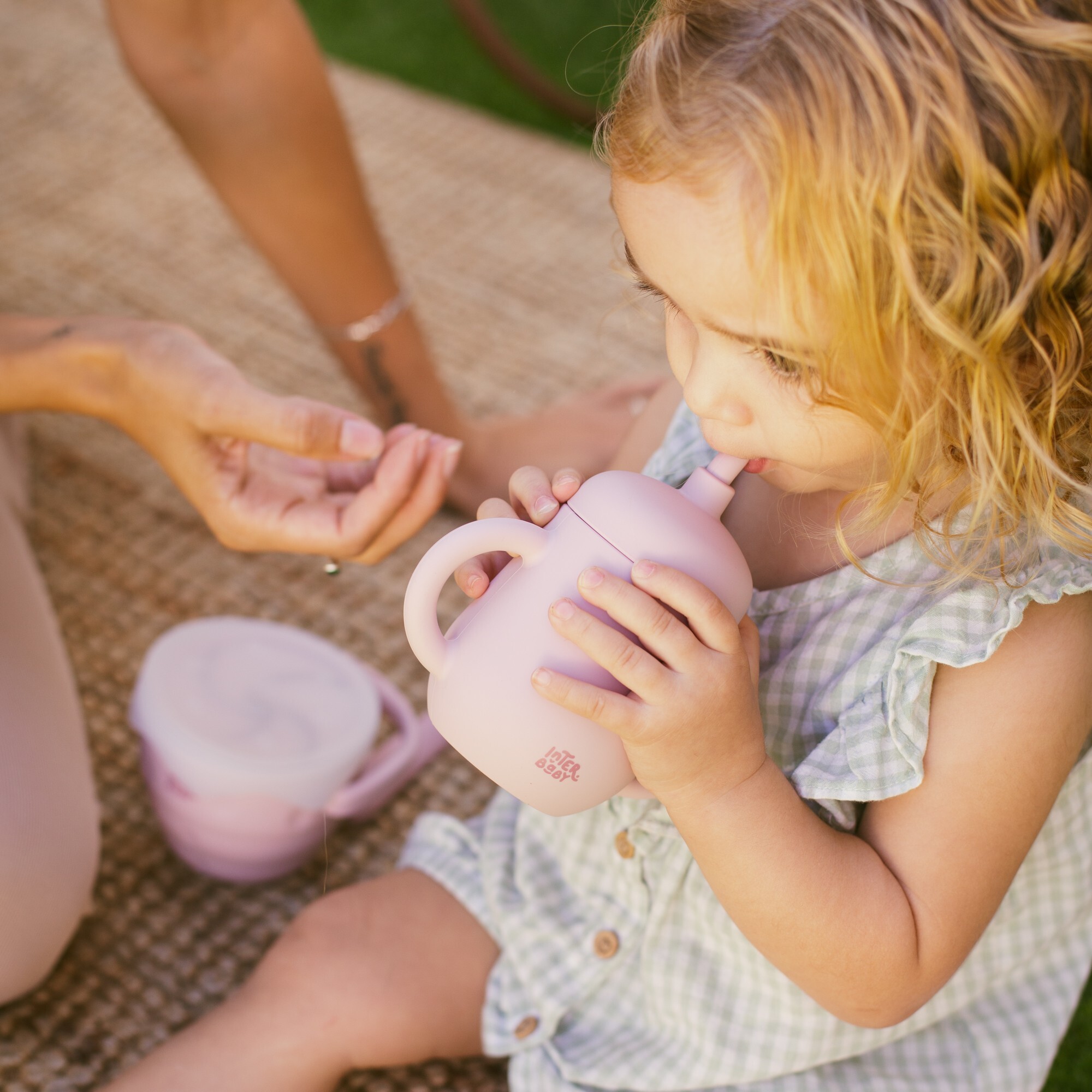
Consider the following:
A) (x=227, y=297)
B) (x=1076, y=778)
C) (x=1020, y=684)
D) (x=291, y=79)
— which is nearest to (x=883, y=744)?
(x=1020, y=684)

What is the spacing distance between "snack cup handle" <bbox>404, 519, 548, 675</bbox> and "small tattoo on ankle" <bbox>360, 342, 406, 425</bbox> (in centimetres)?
72

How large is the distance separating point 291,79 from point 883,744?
0.93 metres

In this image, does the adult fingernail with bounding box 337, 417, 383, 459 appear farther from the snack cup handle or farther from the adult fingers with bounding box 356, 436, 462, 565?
the snack cup handle

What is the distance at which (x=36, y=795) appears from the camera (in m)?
0.89

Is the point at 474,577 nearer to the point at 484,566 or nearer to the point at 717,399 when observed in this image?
the point at 484,566

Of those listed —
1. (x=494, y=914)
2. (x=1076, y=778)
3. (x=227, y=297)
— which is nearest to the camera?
(x=1076, y=778)

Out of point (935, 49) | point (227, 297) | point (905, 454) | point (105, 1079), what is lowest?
point (105, 1079)

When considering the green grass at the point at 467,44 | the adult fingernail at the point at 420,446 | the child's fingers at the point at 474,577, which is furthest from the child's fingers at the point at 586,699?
the green grass at the point at 467,44

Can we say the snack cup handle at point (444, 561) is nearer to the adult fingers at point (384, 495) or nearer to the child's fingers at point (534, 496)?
the child's fingers at point (534, 496)

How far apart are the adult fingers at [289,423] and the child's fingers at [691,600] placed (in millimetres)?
336

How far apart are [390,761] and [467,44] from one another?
167 cm

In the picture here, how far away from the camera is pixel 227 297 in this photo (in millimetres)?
1677

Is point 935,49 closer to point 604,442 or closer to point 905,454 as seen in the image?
point 905,454

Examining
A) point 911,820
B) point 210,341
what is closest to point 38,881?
point 911,820
